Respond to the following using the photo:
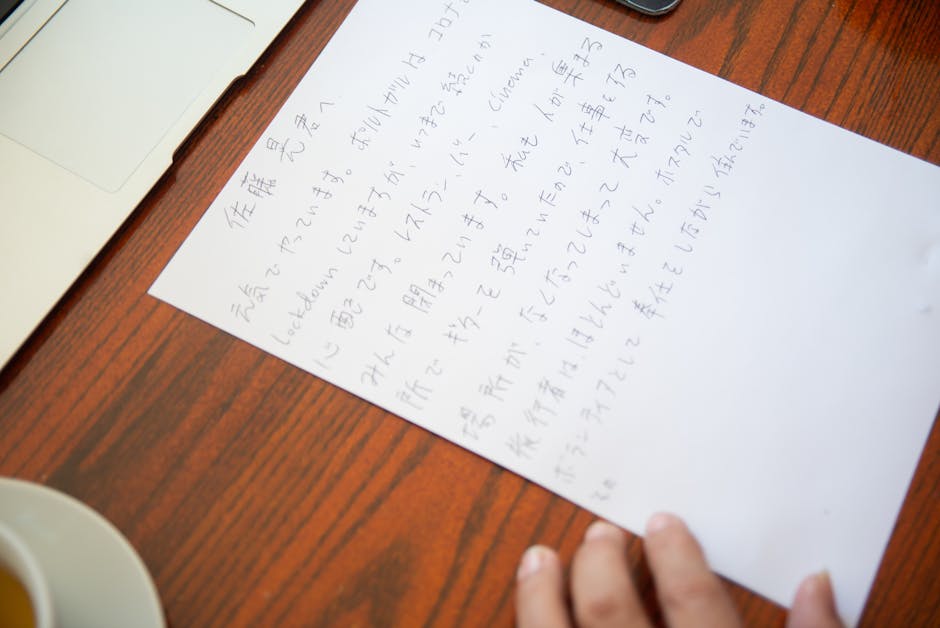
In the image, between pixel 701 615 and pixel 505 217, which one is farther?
pixel 505 217

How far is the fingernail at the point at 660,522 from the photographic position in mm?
418

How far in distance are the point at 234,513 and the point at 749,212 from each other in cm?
41

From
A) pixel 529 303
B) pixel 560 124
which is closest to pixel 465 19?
pixel 560 124

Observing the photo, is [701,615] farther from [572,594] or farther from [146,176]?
[146,176]

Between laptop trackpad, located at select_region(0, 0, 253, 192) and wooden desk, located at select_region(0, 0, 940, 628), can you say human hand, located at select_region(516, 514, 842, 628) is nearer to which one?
wooden desk, located at select_region(0, 0, 940, 628)

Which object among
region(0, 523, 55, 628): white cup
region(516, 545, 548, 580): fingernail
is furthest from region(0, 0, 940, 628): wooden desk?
region(0, 523, 55, 628): white cup

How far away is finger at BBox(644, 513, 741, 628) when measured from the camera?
15.3 inches

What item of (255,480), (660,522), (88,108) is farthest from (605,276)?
(88,108)

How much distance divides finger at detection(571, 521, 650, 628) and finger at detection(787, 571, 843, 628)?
0.09 metres

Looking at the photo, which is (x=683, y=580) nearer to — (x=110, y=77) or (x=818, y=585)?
(x=818, y=585)

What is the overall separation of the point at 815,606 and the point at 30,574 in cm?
41

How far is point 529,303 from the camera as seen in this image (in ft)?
1.54

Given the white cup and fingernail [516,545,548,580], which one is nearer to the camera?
the white cup

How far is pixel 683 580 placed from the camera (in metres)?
0.40
